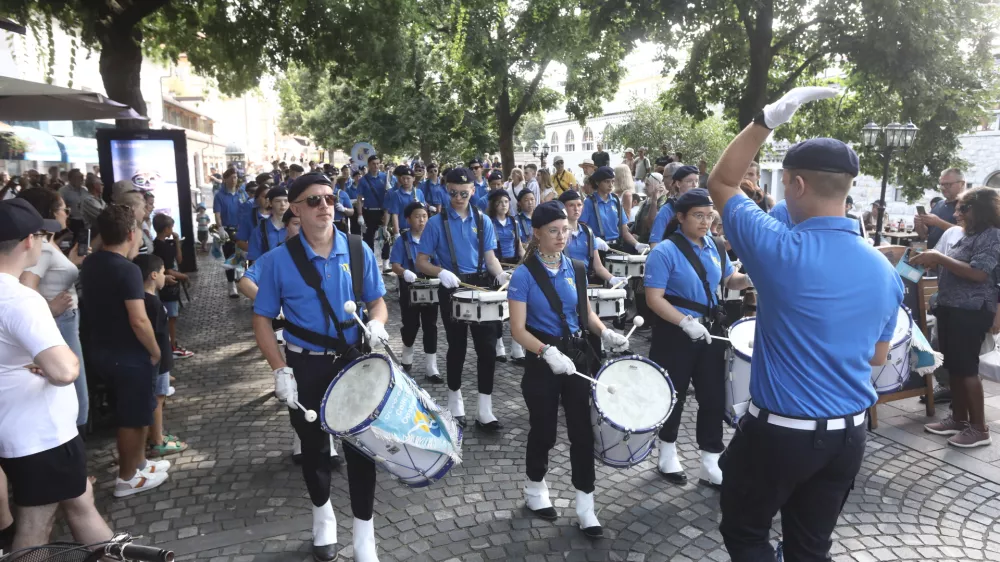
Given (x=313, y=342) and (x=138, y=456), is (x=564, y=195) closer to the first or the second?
(x=313, y=342)

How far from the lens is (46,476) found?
313 cm

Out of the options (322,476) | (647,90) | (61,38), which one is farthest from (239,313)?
(647,90)

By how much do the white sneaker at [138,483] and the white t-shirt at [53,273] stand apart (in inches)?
52.6

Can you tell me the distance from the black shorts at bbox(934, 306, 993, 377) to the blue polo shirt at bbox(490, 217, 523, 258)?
445 cm

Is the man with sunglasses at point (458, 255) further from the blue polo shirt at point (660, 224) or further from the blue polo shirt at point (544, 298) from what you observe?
the blue polo shirt at point (544, 298)

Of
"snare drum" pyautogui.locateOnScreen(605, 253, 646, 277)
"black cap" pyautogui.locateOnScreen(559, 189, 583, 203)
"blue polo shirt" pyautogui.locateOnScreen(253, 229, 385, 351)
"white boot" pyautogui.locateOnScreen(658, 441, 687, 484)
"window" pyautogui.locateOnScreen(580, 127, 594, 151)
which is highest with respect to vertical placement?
"window" pyautogui.locateOnScreen(580, 127, 594, 151)

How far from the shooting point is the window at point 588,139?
7050 centimetres

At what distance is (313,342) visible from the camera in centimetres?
386

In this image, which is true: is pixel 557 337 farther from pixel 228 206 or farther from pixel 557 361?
pixel 228 206

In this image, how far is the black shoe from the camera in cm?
399

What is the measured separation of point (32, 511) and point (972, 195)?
22.4 ft

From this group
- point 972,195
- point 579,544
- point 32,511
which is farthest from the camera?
point 972,195

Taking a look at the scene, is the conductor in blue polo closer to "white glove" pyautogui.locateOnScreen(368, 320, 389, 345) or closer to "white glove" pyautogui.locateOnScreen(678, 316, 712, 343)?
"white glove" pyautogui.locateOnScreen(678, 316, 712, 343)

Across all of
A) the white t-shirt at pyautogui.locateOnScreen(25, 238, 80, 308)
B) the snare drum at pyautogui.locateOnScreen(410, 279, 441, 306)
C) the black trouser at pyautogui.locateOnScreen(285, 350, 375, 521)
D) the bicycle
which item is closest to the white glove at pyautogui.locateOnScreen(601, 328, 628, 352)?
the black trouser at pyautogui.locateOnScreen(285, 350, 375, 521)
